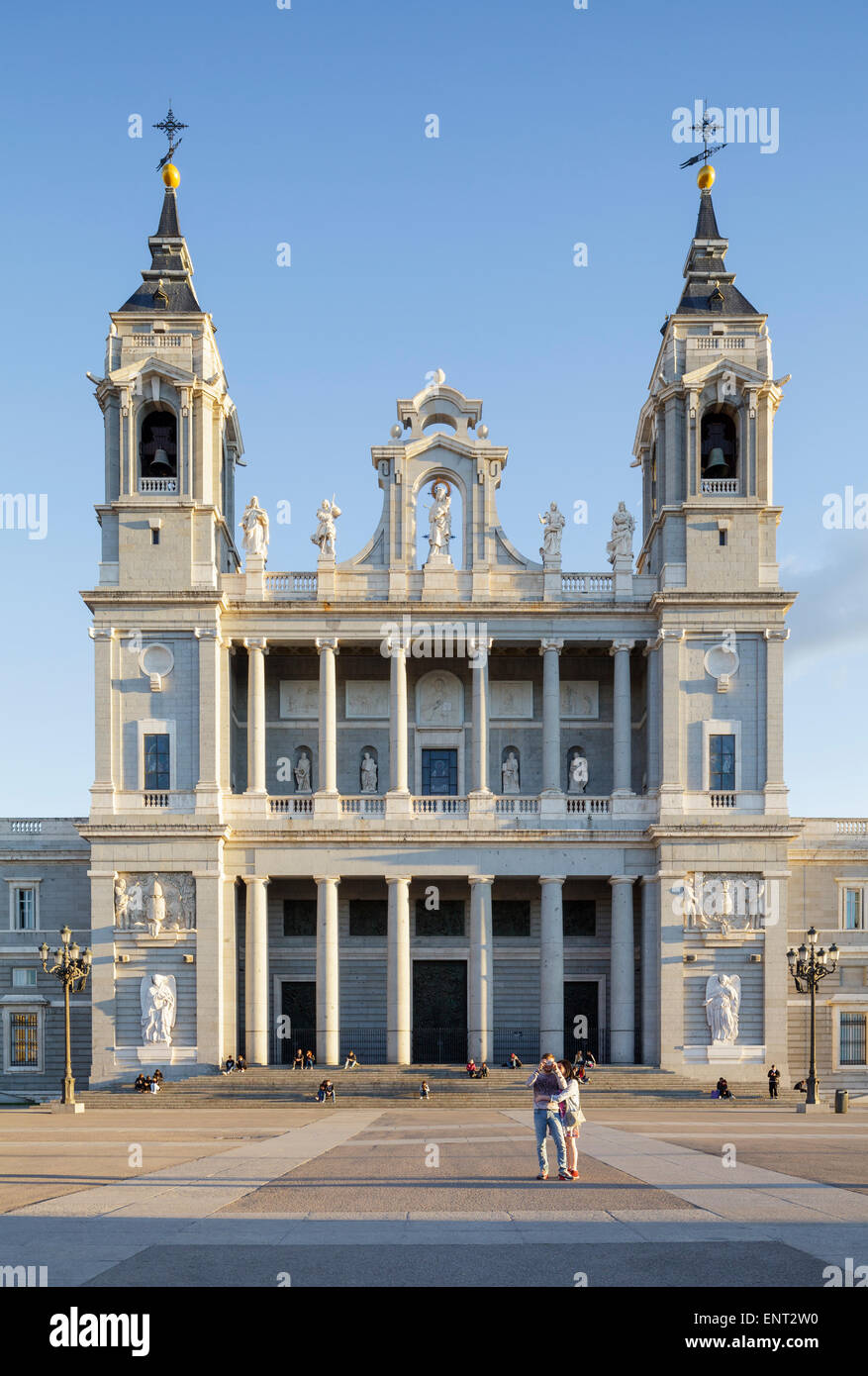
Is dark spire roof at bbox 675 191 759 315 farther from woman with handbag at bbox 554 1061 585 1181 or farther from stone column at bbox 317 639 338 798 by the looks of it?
woman with handbag at bbox 554 1061 585 1181

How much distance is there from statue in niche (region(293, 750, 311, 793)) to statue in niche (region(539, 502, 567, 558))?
510 inches

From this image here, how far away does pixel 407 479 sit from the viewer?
5962cm

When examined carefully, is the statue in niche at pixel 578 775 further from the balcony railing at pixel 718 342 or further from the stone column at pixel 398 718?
the balcony railing at pixel 718 342

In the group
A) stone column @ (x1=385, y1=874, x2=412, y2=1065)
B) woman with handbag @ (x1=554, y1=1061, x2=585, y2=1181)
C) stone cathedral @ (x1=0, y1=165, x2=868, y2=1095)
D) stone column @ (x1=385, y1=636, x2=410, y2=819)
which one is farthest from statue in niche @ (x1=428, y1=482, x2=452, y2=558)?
woman with handbag @ (x1=554, y1=1061, x2=585, y2=1181)

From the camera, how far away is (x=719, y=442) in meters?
59.8

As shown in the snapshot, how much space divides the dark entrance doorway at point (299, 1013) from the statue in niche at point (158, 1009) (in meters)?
5.92

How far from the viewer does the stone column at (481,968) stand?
56656 mm

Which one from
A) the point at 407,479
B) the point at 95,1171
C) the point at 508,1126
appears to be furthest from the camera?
the point at 407,479

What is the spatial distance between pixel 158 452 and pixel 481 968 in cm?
2343

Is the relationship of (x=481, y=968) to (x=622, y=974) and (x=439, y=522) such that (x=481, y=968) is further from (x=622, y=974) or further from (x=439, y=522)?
(x=439, y=522)
